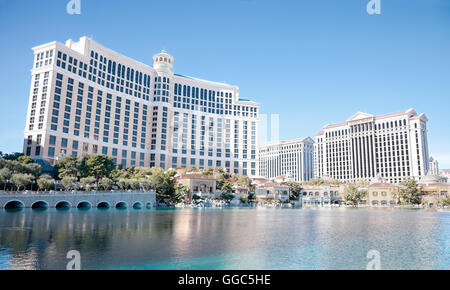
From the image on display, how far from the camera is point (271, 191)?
10131 cm

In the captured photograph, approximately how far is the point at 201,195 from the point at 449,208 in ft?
200

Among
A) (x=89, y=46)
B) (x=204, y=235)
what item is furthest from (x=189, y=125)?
(x=204, y=235)

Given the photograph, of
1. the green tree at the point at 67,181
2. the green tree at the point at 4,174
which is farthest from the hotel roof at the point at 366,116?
the green tree at the point at 4,174

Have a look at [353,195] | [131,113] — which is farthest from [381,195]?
[131,113]

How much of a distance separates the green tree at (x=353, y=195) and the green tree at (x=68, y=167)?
7789 cm

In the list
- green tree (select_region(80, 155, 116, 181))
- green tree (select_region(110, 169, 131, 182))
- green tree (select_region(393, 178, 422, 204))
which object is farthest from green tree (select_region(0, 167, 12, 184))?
green tree (select_region(393, 178, 422, 204))

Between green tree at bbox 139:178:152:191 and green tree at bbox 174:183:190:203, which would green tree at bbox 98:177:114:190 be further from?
green tree at bbox 174:183:190:203

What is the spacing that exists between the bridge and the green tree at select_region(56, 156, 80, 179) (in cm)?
1022

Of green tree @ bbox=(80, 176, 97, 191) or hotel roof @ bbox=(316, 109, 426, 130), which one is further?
hotel roof @ bbox=(316, 109, 426, 130)

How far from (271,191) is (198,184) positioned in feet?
88.3

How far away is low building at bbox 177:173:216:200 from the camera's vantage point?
8416 centimetres

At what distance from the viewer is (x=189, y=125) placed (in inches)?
4958
